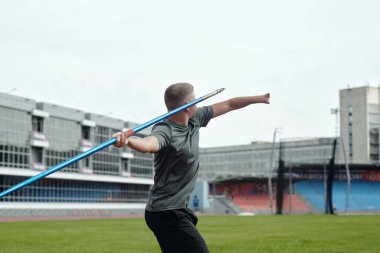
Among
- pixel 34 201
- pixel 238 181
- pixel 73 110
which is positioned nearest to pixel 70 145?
pixel 73 110

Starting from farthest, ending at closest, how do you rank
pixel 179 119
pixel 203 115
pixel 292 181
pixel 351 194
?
pixel 351 194, pixel 292 181, pixel 203 115, pixel 179 119

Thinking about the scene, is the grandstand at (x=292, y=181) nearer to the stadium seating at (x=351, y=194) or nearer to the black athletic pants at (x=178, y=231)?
the stadium seating at (x=351, y=194)

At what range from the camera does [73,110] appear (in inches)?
3034

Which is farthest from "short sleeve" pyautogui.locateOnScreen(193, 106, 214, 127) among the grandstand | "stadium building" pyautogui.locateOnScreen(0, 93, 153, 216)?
"stadium building" pyautogui.locateOnScreen(0, 93, 153, 216)

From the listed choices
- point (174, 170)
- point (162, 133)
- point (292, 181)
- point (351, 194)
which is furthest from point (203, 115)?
point (351, 194)

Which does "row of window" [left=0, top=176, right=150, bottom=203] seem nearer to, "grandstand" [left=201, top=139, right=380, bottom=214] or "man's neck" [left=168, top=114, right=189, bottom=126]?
"grandstand" [left=201, top=139, right=380, bottom=214]

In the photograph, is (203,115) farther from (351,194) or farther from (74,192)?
(351,194)

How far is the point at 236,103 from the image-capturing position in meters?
6.36

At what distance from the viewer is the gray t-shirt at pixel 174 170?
212 inches

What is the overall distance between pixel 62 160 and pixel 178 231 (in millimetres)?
72697

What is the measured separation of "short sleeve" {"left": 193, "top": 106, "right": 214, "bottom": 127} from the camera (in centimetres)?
598

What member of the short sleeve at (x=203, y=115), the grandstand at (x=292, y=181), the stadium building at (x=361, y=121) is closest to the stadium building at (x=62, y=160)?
the grandstand at (x=292, y=181)

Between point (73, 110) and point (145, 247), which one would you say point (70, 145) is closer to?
point (73, 110)

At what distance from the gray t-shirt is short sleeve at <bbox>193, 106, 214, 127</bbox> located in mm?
418
